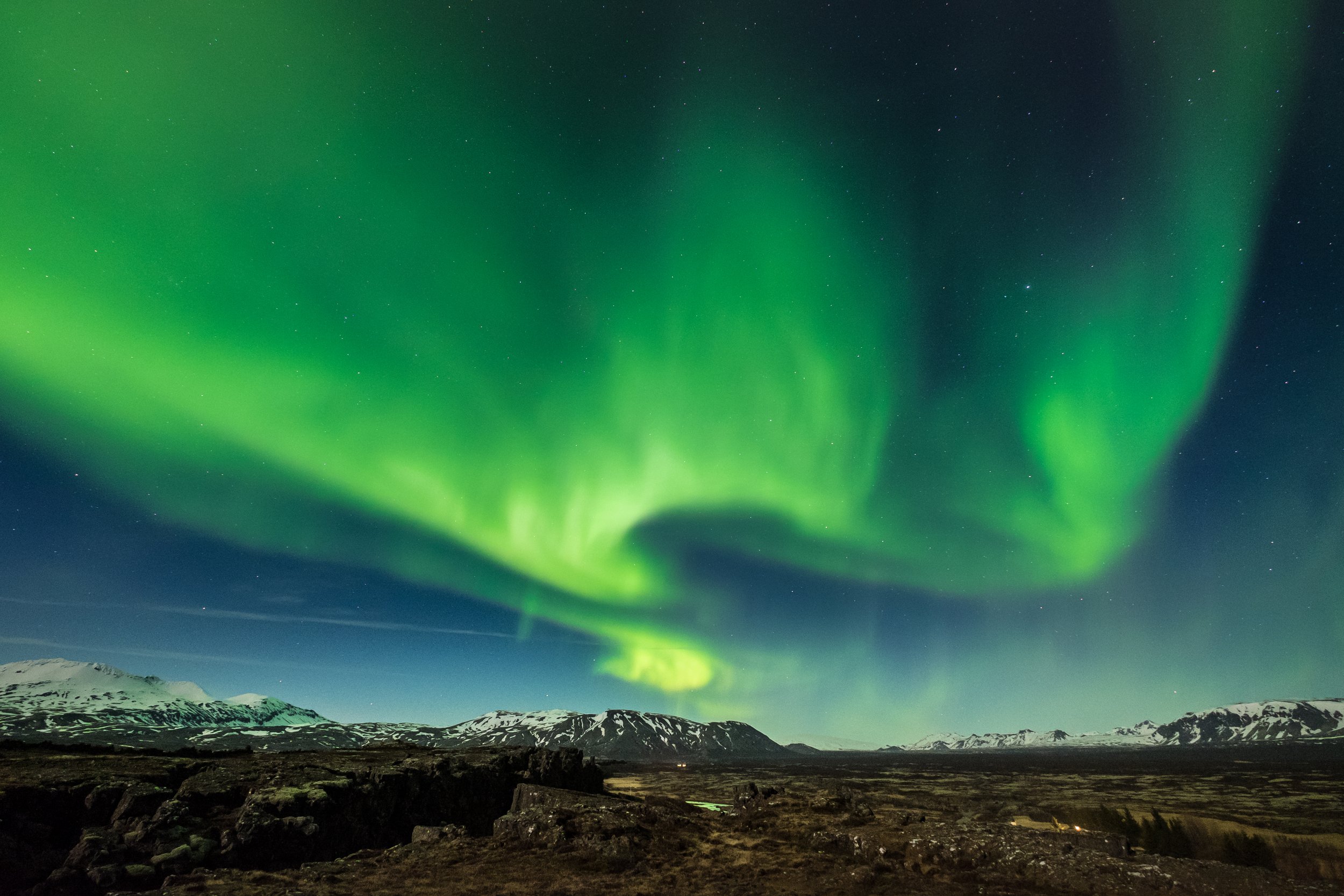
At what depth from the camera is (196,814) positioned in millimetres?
26922

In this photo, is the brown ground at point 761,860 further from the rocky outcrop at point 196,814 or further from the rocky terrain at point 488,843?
the rocky outcrop at point 196,814

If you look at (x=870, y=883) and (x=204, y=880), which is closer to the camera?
(x=204, y=880)

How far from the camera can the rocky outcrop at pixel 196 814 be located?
73.6 ft

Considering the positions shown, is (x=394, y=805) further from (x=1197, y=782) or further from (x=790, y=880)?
(x=1197, y=782)

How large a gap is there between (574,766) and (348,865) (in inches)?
1112

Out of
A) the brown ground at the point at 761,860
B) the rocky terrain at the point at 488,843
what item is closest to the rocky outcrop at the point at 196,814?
the rocky terrain at the point at 488,843

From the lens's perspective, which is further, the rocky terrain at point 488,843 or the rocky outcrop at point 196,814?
the rocky outcrop at point 196,814

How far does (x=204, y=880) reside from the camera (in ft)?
69.9

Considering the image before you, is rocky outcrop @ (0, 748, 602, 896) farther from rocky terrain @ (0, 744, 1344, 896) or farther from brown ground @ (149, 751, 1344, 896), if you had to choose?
brown ground @ (149, 751, 1344, 896)

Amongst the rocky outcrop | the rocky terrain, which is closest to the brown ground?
the rocky terrain

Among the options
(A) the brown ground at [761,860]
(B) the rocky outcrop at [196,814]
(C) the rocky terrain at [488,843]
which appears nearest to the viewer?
(A) the brown ground at [761,860]

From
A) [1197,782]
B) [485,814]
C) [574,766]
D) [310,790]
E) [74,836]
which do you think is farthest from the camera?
[1197,782]

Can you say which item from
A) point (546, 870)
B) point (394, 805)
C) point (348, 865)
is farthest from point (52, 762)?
point (546, 870)

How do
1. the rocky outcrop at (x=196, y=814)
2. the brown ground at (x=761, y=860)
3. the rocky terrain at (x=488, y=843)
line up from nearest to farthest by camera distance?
the brown ground at (x=761, y=860), the rocky terrain at (x=488, y=843), the rocky outcrop at (x=196, y=814)
